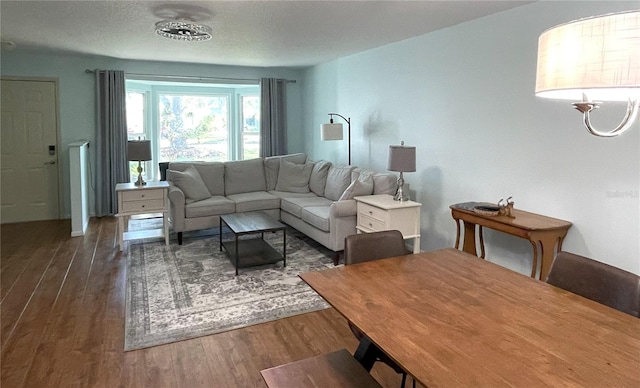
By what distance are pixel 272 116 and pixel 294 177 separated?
178 centimetres

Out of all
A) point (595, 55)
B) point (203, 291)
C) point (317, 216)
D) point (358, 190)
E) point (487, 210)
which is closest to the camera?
point (595, 55)

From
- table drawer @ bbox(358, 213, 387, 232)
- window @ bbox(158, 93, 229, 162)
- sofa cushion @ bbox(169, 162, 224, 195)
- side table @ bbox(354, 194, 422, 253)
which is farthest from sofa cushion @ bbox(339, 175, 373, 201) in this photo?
window @ bbox(158, 93, 229, 162)

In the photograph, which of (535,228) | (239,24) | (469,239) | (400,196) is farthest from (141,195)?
(535,228)

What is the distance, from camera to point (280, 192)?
5.90 m

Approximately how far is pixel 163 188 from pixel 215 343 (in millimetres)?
2572

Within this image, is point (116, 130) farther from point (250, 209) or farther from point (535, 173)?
point (535, 173)

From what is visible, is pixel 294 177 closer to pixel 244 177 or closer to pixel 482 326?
pixel 244 177

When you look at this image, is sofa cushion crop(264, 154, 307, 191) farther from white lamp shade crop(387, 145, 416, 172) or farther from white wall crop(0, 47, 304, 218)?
white lamp shade crop(387, 145, 416, 172)

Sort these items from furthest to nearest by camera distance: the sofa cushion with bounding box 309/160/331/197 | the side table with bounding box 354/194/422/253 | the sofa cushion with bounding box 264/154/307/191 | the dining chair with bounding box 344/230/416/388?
the sofa cushion with bounding box 264/154/307/191 → the sofa cushion with bounding box 309/160/331/197 → the side table with bounding box 354/194/422/253 → the dining chair with bounding box 344/230/416/388

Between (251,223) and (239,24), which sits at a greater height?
(239,24)

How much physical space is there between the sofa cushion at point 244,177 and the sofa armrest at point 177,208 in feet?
2.96

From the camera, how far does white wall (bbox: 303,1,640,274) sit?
2.86 m

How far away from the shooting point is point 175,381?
2.36 metres

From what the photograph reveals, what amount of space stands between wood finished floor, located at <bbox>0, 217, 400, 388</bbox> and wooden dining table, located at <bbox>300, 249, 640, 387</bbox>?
0.87 m
